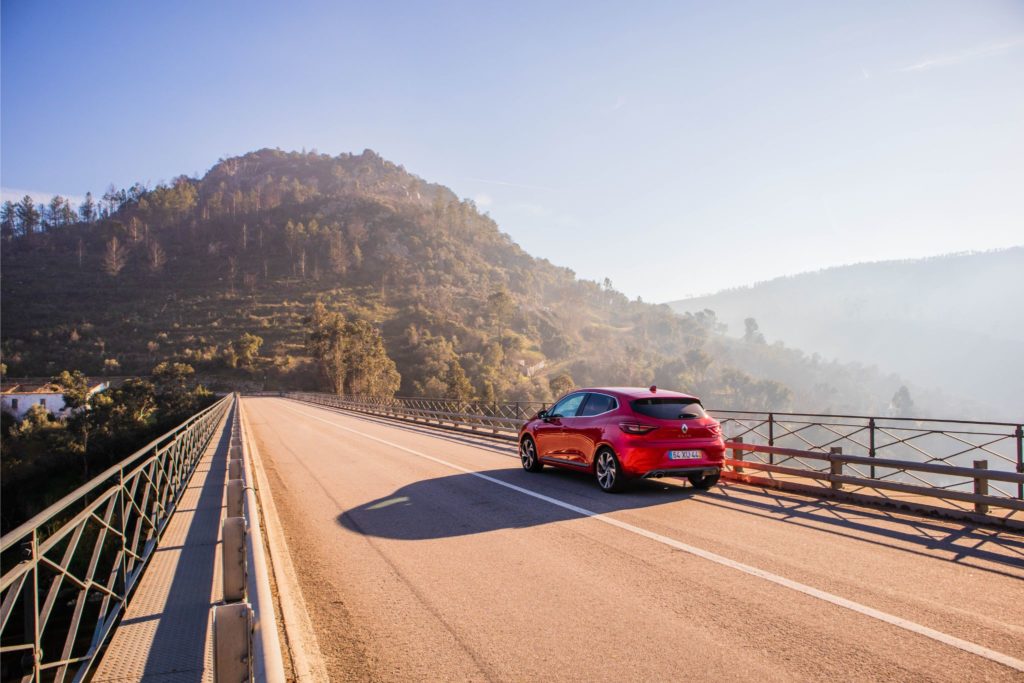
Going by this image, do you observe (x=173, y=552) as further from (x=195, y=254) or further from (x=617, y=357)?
(x=195, y=254)

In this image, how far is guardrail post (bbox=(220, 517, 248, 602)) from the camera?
4.05 metres

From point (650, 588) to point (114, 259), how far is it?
207130 mm

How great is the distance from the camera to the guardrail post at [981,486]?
24.3 ft

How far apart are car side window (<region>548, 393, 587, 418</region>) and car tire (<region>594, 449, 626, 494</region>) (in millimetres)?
1365

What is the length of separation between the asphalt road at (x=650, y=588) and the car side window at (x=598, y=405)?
1.50 meters

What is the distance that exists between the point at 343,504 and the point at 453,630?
5.41m

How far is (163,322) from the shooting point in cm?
13450

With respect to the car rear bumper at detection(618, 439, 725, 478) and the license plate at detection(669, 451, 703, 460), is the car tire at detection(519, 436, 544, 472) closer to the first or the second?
the car rear bumper at detection(618, 439, 725, 478)

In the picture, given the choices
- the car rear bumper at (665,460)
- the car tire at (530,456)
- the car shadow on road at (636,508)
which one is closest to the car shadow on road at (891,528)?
the car shadow on road at (636,508)

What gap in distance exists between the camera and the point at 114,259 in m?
174

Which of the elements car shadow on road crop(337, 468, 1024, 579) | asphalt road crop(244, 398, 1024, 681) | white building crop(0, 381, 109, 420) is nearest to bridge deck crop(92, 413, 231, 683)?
asphalt road crop(244, 398, 1024, 681)

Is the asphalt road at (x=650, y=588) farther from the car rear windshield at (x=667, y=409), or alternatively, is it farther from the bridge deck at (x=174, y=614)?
the car rear windshield at (x=667, y=409)

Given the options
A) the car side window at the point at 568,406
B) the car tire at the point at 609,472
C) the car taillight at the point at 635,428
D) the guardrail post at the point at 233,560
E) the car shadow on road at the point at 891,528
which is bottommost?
the car shadow on road at the point at 891,528

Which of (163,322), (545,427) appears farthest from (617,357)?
(545,427)
